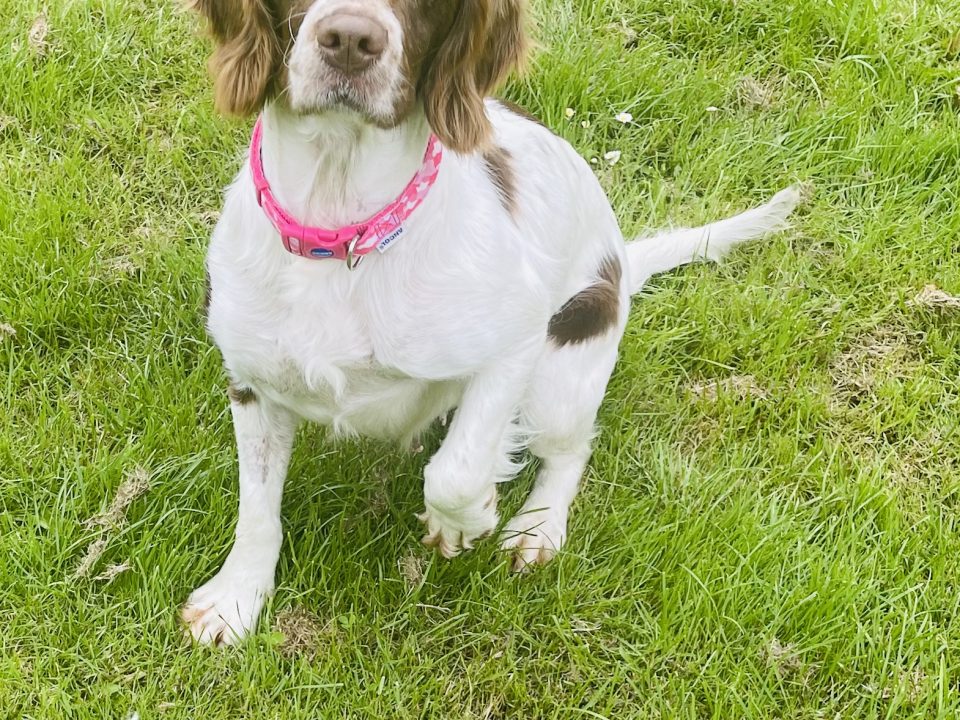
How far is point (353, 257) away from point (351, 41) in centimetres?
55

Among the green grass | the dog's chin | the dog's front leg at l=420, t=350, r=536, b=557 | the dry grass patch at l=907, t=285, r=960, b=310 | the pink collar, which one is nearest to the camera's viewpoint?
the dog's chin

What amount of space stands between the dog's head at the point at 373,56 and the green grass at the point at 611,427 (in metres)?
1.05

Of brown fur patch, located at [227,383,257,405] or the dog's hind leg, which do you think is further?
the dog's hind leg

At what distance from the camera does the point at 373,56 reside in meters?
2.14

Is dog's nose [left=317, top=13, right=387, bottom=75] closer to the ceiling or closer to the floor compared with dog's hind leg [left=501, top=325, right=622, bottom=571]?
closer to the ceiling

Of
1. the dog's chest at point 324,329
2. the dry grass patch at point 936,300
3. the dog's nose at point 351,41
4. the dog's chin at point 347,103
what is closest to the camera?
the dog's nose at point 351,41

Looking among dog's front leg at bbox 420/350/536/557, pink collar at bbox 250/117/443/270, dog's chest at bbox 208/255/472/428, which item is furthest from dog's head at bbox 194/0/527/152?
dog's front leg at bbox 420/350/536/557

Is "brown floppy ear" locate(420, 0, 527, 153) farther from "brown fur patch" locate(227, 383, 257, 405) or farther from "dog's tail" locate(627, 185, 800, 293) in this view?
"dog's tail" locate(627, 185, 800, 293)

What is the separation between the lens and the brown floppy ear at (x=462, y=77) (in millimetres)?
2342

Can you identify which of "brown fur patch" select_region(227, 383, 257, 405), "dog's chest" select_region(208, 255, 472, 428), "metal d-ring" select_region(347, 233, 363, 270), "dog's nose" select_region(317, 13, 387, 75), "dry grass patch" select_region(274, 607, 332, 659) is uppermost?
"dog's nose" select_region(317, 13, 387, 75)

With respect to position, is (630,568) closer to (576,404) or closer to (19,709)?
(576,404)

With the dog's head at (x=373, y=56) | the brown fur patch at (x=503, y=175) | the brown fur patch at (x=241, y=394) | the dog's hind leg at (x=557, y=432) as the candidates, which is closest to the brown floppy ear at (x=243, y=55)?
the dog's head at (x=373, y=56)

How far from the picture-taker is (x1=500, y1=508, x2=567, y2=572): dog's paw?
3281 mm

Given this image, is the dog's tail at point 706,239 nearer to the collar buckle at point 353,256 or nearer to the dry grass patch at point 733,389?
the dry grass patch at point 733,389
